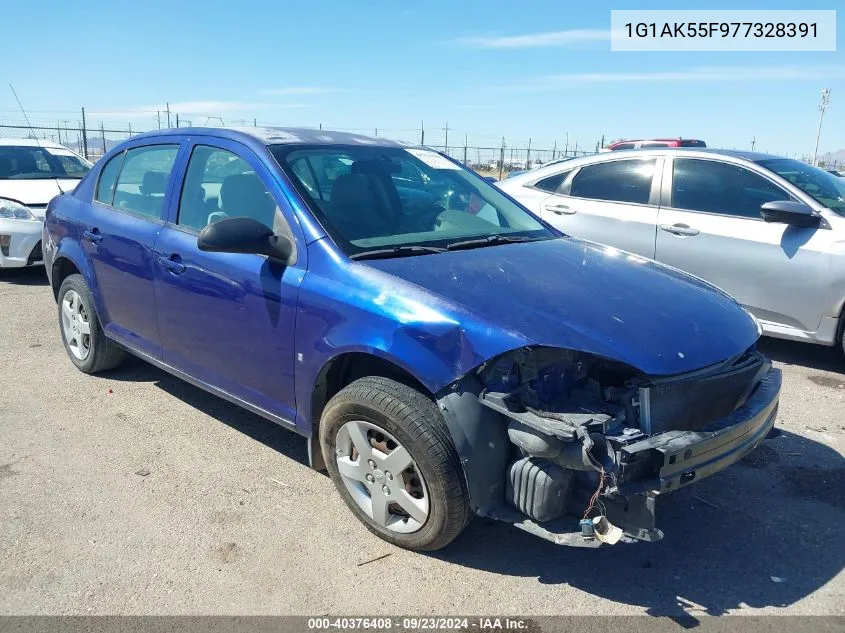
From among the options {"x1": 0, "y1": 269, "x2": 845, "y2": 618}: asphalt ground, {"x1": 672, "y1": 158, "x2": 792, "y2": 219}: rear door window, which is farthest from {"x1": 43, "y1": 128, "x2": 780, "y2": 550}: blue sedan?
{"x1": 672, "y1": 158, "x2": 792, "y2": 219}: rear door window

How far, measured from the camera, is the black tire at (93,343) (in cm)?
482

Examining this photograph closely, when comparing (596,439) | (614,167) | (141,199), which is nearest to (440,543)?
(596,439)

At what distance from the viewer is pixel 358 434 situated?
119 inches

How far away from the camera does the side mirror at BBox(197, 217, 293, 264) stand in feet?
10.3

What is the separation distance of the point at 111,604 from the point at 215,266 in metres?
1.61

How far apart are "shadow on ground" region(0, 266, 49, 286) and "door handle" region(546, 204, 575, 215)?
5862 millimetres

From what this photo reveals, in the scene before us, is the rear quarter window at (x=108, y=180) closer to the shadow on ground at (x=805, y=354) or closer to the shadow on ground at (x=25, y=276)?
the shadow on ground at (x=25, y=276)

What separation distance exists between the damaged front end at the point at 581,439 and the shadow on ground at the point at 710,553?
1.38ft

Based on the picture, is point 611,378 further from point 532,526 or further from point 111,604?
point 111,604

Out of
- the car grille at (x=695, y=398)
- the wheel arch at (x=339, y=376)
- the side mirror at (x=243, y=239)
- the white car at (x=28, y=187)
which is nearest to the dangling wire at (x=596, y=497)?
the car grille at (x=695, y=398)

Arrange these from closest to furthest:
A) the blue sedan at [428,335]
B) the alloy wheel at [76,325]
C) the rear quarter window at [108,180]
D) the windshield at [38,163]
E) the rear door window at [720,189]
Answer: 1. the blue sedan at [428,335]
2. the rear quarter window at [108,180]
3. the alloy wheel at [76,325]
4. the rear door window at [720,189]
5. the windshield at [38,163]

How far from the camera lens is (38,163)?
9.41 metres

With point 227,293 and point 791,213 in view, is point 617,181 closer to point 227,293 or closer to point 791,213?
point 791,213

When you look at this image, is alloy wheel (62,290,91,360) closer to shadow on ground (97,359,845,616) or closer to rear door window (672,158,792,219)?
shadow on ground (97,359,845,616)
